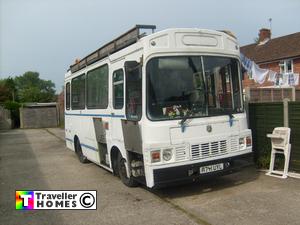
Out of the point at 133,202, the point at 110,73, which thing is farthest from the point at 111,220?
the point at 110,73

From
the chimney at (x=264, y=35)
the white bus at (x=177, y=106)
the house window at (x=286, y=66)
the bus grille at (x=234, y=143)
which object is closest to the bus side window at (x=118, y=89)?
the white bus at (x=177, y=106)

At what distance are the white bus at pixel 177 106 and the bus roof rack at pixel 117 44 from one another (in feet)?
0.07

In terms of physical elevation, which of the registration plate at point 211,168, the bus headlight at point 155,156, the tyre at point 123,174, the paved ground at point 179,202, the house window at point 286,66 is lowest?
the paved ground at point 179,202

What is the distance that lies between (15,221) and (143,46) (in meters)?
3.66

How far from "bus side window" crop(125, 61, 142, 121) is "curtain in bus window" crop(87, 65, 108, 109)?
1.51 metres

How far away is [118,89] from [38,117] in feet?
106

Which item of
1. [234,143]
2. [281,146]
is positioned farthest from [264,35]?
[234,143]

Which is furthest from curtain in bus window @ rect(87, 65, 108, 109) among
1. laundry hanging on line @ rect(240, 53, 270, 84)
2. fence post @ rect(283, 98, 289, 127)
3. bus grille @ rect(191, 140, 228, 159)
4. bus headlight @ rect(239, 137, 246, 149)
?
laundry hanging on line @ rect(240, 53, 270, 84)

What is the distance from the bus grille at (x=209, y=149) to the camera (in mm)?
6673

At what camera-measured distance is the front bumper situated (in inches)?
251

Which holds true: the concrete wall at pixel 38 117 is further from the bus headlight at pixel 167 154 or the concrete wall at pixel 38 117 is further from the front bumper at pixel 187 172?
the bus headlight at pixel 167 154

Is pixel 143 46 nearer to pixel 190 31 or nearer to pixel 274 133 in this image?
pixel 190 31

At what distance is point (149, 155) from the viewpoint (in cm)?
638

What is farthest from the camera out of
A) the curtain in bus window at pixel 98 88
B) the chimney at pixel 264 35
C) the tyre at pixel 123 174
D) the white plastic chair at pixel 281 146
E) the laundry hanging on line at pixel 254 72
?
the chimney at pixel 264 35
